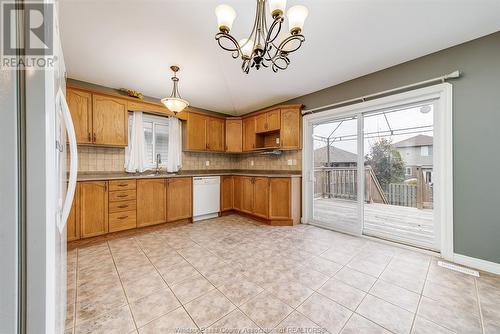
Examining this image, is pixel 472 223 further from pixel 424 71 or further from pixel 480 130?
pixel 424 71

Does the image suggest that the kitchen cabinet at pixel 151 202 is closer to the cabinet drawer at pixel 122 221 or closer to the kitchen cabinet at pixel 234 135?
the cabinet drawer at pixel 122 221

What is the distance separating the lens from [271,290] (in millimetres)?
1690

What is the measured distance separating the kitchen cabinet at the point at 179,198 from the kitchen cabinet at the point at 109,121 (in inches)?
42.0

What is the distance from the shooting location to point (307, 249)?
2527 millimetres

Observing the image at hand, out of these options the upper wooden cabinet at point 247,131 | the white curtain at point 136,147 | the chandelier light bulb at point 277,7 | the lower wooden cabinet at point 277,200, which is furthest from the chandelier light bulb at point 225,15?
the white curtain at point 136,147

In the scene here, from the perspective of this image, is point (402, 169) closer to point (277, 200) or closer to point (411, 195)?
point (411, 195)

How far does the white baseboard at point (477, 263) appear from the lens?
1947mm

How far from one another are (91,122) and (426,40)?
4502 millimetres

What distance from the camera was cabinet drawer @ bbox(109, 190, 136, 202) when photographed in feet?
9.44

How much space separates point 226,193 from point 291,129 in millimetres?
1948

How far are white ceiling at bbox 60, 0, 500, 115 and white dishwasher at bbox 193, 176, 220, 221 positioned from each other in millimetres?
1841

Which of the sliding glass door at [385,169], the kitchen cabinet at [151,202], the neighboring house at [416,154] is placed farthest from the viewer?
the kitchen cabinet at [151,202]

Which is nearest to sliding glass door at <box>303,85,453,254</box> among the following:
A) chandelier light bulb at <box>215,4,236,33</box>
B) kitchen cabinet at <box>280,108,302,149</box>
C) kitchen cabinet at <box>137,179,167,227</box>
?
kitchen cabinet at <box>280,108,302,149</box>

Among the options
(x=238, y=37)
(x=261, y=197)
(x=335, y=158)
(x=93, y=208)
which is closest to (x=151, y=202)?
(x=93, y=208)
